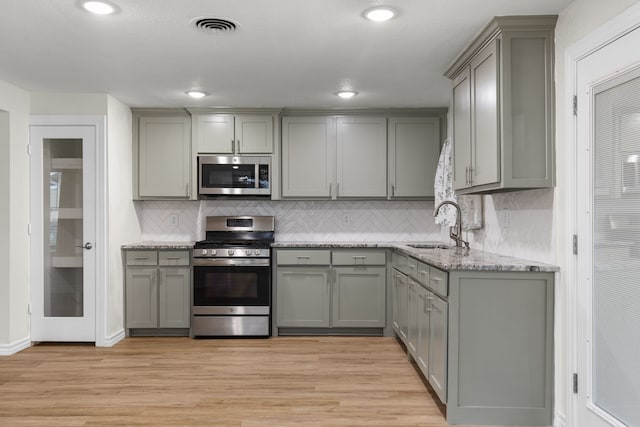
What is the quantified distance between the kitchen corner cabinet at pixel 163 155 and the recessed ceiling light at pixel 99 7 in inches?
92.9

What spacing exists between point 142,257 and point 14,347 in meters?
1.27

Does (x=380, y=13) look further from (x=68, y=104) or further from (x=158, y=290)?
(x=158, y=290)

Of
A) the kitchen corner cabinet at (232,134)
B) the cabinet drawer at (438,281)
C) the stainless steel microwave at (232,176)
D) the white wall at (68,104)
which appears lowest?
the cabinet drawer at (438,281)

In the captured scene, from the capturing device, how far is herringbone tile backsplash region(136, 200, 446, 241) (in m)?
5.28

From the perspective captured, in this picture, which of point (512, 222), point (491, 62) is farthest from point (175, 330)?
point (491, 62)

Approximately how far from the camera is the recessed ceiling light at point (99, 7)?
2.52m

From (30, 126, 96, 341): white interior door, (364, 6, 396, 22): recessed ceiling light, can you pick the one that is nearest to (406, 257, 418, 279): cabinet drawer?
(364, 6, 396, 22): recessed ceiling light

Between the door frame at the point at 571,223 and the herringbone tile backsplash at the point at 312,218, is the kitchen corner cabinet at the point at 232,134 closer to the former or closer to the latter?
the herringbone tile backsplash at the point at 312,218

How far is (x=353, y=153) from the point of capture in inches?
196

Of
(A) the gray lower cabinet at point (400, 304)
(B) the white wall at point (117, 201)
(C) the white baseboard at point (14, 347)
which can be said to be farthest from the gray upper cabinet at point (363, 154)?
(C) the white baseboard at point (14, 347)

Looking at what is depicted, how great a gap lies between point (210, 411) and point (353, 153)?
288 centimetres

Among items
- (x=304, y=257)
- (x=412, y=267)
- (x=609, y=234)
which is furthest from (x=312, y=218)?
(x=609, y=234)

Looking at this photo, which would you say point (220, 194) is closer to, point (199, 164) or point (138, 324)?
point (199, 164)

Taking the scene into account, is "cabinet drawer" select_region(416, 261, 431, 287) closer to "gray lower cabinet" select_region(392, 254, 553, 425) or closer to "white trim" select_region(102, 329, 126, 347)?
"gray lower cabinet" select_region(392, 254, 553, 425)
